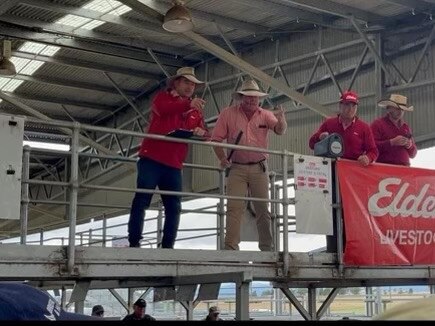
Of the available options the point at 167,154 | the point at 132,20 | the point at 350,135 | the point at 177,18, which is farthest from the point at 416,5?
the point at 167,154

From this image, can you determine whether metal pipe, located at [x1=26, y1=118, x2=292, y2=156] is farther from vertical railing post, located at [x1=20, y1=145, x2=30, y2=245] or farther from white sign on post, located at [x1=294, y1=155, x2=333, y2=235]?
vertical railing post, located at [x1=20, y1=145, x2=30, y2=245]

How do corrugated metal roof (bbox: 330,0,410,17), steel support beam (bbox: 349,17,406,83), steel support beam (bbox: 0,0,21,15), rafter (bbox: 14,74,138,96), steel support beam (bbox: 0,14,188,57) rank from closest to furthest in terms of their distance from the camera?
1. steel support beam (bbox: 0,0,21,15)
2. corrugated metal roof (bbox: 330,0,410,17)
3. steel support beam (bbox: 349,17,406,83)
4. steel support beam (bbox: 0,14,188,57)
5. rafter (bbox: 14,74,138,96)

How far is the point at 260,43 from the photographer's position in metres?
15.8

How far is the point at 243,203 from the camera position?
661 centimetres

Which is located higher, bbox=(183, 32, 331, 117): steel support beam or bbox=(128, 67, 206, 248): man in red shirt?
bbox=(183, 32, 331, 117): steel support beam

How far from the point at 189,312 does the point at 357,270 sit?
3809 millimetres

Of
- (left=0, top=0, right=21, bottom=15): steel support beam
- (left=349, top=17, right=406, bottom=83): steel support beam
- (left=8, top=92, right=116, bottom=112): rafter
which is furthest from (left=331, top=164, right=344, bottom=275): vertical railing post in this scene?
(left=8, top=92, right=116, bottom=112): rafter

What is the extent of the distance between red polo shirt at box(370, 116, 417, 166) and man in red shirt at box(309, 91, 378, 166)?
0.53 meters

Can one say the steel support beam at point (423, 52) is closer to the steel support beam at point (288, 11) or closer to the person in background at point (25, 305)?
the steel support beam at point (288, 11)

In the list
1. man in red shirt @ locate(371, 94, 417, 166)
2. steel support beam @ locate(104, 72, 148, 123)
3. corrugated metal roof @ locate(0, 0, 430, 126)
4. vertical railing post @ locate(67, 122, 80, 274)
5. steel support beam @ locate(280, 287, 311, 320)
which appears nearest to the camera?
vertical railing post @ locate(67, 122, 80, 274)

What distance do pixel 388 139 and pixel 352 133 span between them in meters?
0.69

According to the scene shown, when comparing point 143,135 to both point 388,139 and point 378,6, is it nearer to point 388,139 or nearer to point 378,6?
point 388,139

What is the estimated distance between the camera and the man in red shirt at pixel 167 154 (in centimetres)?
608

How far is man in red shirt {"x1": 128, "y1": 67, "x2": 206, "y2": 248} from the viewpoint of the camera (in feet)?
19.9
